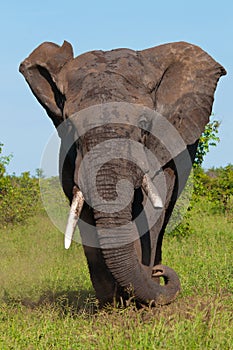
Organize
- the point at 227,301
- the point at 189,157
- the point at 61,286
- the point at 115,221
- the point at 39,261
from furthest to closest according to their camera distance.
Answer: the point at 39,261
the point at 61,286
the point at 189,157
the point at 227,301
the point at 115,221

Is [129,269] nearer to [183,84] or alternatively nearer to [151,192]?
[151,192]

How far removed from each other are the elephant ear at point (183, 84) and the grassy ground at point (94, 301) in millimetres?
1484

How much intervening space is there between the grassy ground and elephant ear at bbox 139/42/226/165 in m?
1.48

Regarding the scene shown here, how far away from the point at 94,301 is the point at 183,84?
2198 millimetres

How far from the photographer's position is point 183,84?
21.8ft

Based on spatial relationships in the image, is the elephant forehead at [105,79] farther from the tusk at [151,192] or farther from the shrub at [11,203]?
the shrub at [11,203]

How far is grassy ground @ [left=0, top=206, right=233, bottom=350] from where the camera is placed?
4719 mm

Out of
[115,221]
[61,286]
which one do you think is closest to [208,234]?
[61,286]

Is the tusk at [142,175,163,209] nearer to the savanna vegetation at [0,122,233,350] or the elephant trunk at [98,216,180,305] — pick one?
the elephant trunk at [98,216,180,305]

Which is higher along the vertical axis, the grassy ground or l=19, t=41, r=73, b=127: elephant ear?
l=19, t=41, r=73, b=127: elephant ear

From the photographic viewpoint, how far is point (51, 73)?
6.68 m

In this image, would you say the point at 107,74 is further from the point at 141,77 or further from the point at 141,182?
the point at 141,182

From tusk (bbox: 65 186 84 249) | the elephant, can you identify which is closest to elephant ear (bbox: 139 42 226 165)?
the elephant

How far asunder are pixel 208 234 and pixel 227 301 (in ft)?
22.9
